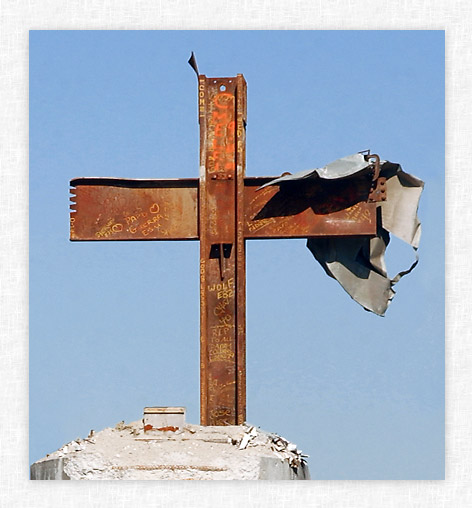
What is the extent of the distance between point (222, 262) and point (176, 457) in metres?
2.12

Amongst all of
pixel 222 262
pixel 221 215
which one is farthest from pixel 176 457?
pixel 221 215

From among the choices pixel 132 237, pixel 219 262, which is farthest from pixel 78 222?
pixel 219 262

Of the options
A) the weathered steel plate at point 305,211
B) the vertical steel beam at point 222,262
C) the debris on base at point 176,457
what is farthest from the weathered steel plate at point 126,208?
the debris on base at point 176,457

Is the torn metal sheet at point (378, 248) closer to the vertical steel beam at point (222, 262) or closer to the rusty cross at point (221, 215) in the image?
the rusty cross at point (221, 215)

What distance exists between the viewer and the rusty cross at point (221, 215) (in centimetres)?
1447

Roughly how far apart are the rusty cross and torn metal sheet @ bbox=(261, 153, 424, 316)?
7.8 inches

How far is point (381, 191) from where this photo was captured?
14.6 meters

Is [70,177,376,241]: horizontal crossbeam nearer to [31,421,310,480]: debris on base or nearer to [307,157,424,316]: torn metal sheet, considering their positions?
[307,157,424,316]: torn metal sheet

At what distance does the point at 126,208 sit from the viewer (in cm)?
1481

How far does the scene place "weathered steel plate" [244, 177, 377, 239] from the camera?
48.0 feet

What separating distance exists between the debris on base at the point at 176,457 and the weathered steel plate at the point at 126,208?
203 cm

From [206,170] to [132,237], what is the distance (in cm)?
99

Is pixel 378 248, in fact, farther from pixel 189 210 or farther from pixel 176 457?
pixel 176 457

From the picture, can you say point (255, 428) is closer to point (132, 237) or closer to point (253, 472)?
point (253, 472)
